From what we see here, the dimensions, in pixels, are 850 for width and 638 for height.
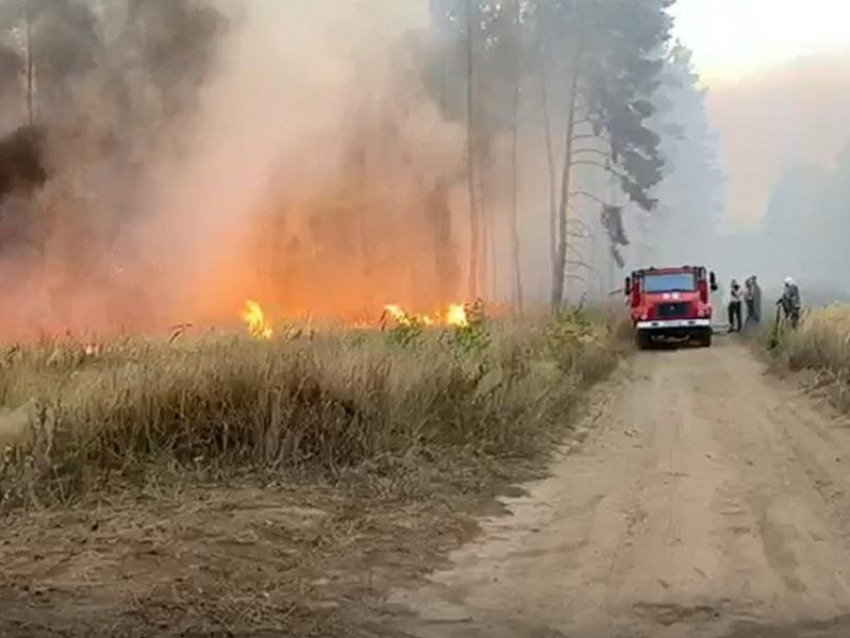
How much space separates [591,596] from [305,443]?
2835 millimetres

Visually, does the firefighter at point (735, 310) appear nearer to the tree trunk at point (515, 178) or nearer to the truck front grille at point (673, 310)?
the truck front grille at point (673, 310)

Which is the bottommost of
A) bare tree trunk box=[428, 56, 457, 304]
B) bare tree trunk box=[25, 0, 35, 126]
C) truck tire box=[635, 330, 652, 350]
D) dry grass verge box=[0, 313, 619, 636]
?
truck tire box=[635, 330, 652, 350]

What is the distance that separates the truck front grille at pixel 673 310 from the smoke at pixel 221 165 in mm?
6773

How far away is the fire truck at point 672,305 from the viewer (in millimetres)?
25953

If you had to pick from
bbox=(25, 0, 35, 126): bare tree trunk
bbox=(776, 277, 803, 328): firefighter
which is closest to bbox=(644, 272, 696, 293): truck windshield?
bbox=(776, 277, 803, 328): firefighter

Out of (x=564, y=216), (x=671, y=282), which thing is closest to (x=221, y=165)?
(x=671, y=282)

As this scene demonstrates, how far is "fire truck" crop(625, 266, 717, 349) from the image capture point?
26.0m

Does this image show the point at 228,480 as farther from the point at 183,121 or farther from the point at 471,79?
the point at 471,79

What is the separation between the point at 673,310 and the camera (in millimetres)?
26078

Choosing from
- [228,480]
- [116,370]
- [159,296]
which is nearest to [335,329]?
[116,370]

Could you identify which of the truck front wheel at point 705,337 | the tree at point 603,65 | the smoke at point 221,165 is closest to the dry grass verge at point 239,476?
the smoke at point 221,165

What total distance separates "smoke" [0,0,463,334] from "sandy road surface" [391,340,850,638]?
412 inches

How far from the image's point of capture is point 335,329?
12484 mm

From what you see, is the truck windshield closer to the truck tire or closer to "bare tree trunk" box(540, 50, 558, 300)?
the truck tire
